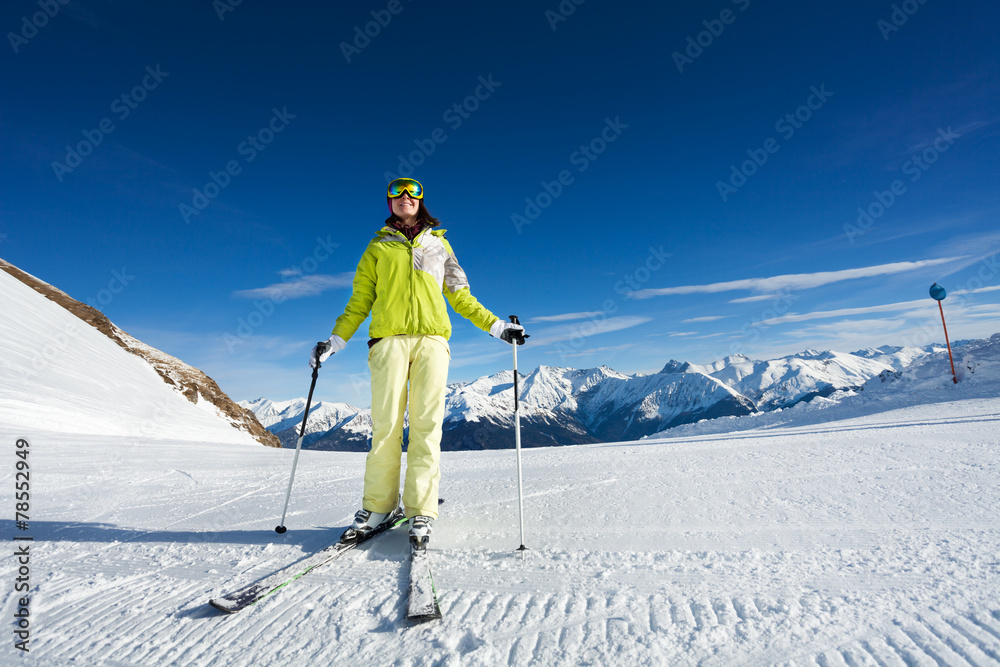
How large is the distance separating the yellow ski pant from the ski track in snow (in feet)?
1.32

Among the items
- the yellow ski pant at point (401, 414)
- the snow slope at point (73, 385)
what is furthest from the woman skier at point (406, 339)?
the snow slope at point (73, 385)

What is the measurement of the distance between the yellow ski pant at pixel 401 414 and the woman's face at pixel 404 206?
1106mm

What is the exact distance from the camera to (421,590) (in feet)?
7.92

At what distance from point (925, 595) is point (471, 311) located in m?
3.24

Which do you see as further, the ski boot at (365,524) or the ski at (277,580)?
the ski boot at (365,524)

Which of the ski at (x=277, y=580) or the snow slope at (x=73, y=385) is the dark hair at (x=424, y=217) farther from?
the snow slope at (x=73, y=385)

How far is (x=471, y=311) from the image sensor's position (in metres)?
3.93

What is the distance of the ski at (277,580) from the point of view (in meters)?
2.39

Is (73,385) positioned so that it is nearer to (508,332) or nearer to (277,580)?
(277,580)

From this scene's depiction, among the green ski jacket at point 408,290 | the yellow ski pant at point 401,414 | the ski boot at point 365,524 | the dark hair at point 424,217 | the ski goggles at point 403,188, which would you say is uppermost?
the ski goggles at point 403,188

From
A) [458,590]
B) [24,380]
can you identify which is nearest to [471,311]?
[458,590]

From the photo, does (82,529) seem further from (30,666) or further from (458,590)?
(458,590)

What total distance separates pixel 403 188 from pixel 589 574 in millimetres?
3223

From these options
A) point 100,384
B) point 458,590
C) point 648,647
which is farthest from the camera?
point 100,384
